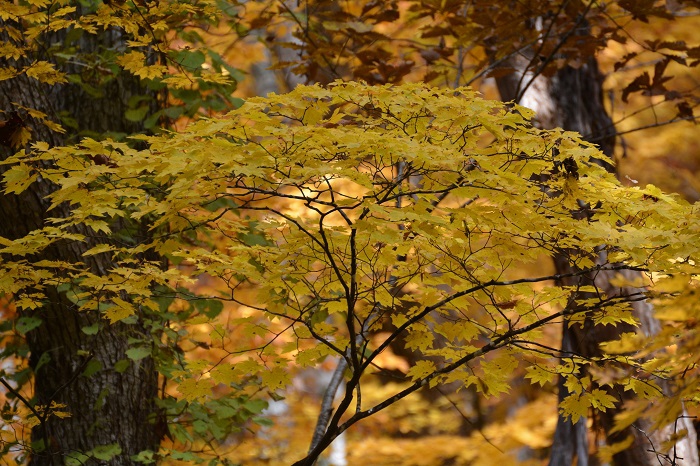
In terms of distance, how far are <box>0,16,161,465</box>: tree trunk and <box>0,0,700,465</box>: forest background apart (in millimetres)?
10

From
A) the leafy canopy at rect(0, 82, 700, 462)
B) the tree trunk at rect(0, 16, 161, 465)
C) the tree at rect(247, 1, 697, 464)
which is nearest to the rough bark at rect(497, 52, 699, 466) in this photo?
the tree at rect(247, 1, 697, 464)

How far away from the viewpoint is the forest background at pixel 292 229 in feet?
6.51

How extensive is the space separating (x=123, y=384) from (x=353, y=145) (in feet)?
7.37

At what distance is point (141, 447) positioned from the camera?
346 cm

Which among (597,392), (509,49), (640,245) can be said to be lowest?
(597,392)

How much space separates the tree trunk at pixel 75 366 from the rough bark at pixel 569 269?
2.26 m

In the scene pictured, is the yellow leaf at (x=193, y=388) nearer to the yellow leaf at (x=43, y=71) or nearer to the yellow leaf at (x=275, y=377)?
the yellow leaf at (x=275, y=377)

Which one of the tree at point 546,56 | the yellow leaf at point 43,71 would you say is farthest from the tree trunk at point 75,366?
the tree at point 546,56

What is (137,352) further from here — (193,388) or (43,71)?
(43,71)

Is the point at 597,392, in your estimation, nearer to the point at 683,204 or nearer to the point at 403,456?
the point at 683,204

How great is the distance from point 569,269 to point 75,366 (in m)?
2.70

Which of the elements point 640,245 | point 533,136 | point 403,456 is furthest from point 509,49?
point 403,456

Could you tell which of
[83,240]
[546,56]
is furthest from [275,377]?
[546,56]

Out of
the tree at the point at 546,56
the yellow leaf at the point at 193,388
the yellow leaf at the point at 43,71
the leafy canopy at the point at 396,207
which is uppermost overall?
the tree at the point at 546,56
